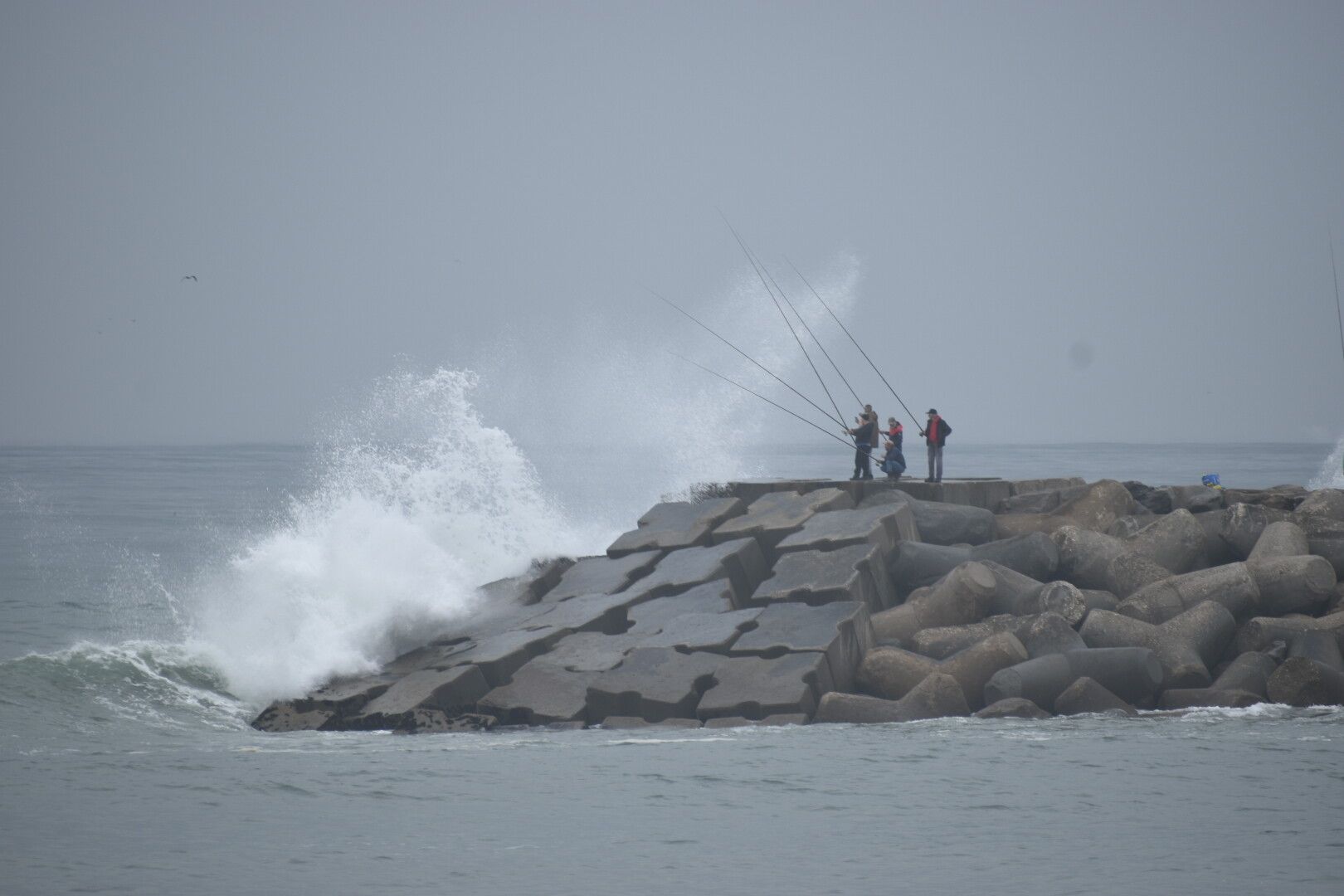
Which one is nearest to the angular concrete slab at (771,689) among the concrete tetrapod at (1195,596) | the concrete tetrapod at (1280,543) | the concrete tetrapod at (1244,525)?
the concrete tetrapod at (1195,596)

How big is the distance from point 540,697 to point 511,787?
6.68 ft

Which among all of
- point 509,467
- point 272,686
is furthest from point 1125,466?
point 272,686

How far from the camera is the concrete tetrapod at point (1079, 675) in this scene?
10789 millimetres

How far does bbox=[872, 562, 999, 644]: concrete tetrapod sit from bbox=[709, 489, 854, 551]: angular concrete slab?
6.47ft

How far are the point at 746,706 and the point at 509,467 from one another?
7060mm

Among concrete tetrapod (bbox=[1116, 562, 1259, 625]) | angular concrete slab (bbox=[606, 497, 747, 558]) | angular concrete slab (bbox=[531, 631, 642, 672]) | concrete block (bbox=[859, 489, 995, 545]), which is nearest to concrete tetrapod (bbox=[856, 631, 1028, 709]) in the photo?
concrete tetrapod (bbox=[1116, 562, 1259, 625])

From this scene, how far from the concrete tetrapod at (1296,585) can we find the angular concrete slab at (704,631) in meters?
4.19

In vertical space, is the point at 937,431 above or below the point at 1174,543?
above

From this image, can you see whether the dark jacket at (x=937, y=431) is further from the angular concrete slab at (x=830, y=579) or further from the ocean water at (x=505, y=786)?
the ocean water at (x=505, y=786)

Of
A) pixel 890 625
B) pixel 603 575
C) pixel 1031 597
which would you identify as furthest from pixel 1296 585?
pixel 603 575

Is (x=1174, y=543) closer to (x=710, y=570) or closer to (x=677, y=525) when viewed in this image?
(x=710, y=570)

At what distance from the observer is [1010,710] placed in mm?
10695

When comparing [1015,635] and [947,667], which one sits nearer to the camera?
[947,667]

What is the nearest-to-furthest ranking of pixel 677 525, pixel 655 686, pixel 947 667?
pixel 947 667 < pixel 655 686 < pixel 677 525
